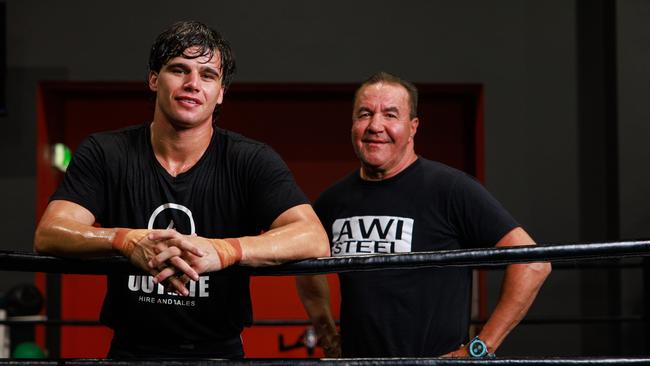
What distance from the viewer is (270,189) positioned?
1.95 m

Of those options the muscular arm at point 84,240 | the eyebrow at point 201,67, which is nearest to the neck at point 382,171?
the eyebrow at point 201,67

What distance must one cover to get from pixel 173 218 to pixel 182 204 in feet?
0.14

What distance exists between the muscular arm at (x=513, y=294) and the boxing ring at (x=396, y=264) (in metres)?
1.00

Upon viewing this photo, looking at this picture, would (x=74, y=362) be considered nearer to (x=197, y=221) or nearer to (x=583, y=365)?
(x=197, y=221)

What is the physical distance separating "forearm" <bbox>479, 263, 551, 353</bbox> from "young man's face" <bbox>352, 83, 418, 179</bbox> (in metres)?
0.52

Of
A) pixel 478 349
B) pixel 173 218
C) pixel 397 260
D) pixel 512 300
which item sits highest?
pixel 173 218

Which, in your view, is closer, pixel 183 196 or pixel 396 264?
pixel 396 264

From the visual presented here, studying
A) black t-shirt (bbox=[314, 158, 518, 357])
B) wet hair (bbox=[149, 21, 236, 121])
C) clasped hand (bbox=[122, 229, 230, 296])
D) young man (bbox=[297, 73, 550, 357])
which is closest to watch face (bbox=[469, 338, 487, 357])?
young man (bbox=[297, 73, 550, 357])

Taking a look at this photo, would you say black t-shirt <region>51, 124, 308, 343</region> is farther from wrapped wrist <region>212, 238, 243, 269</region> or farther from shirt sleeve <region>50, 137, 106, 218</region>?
wrapped wrist <region>212, 238, 243, 269</region>

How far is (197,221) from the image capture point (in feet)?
6.56

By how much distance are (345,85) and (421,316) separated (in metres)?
2.81

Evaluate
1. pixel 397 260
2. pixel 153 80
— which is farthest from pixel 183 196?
pixel 397 260

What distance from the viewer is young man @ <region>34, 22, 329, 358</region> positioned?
6.28ft

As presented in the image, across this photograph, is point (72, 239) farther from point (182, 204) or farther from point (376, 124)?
point (376, 124)
